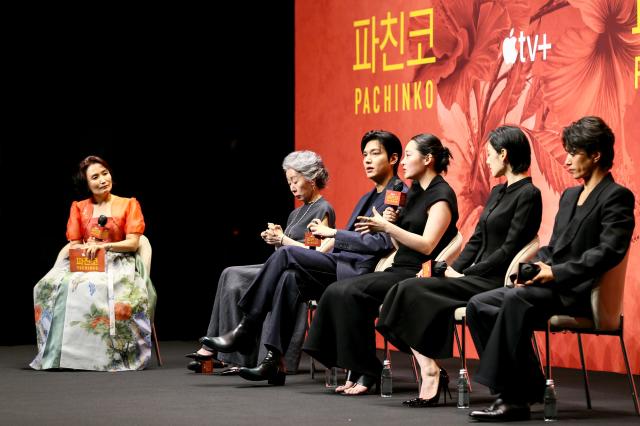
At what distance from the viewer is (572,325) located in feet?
15.1

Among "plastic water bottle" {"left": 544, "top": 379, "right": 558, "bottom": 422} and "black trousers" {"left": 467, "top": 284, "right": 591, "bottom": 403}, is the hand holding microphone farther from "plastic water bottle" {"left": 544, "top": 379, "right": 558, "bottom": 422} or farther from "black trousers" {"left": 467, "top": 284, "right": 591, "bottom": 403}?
"plastic water bottle" {"left": 544, "top": 379, "right": 558, "bottom": 422}

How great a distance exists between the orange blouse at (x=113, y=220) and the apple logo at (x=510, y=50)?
2.29 meters

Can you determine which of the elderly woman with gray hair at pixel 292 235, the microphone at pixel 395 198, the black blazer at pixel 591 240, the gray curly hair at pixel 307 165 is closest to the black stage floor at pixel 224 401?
the elderly woman with gray hair at pixel 292 235

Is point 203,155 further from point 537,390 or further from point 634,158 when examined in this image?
point 537,390

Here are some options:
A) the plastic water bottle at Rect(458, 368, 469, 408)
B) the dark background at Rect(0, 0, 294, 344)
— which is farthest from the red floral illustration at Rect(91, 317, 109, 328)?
the plastic water bottle at Rect(458, 368, 469, 408)

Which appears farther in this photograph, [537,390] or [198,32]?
[198,32]

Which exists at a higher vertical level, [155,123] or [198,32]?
[198,32]

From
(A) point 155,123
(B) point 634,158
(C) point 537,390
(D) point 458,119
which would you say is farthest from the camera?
(A) point 155,123

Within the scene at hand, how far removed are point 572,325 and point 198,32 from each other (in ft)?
15.5

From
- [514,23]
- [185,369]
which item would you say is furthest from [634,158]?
[185,369]

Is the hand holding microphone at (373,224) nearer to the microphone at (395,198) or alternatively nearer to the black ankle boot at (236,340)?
the microphone at (395,198)

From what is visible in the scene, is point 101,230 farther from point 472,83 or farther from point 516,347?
point 516,347

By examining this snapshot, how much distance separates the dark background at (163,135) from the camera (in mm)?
7891

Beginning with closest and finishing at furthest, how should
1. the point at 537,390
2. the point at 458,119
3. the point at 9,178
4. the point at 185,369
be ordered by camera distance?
the point at 537,390 → the point at 185,369 → the point at 458,119 → the point at 9,178
